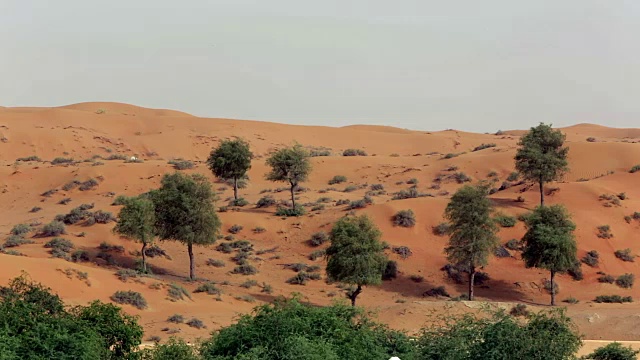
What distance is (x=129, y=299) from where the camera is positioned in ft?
123

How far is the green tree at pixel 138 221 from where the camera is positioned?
143ft

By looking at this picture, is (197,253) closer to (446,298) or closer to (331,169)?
(446,298)

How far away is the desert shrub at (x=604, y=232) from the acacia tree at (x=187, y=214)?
25.0 meters

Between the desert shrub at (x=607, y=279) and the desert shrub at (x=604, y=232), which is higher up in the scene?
the desert shrub at (x=604, y=232)

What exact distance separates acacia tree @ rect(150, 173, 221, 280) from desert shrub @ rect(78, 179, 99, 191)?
2400 cm

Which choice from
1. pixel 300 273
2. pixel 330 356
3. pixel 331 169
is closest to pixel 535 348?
pixel 330 356

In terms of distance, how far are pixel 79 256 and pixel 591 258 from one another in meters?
31.1

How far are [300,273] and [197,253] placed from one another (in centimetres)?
779

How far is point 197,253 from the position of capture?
50312 mm

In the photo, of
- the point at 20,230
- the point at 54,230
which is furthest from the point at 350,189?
the point at 20,230

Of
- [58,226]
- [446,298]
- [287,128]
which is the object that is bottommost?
[446,298]

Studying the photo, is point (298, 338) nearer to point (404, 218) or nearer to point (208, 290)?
point (208, 290)

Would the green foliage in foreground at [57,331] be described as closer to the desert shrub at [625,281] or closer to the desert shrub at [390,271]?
the desert shrub at [390,271]

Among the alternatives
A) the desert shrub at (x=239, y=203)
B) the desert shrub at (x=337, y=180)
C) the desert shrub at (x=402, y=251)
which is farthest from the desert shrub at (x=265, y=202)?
the desert shrub at (x=337, y=180)
